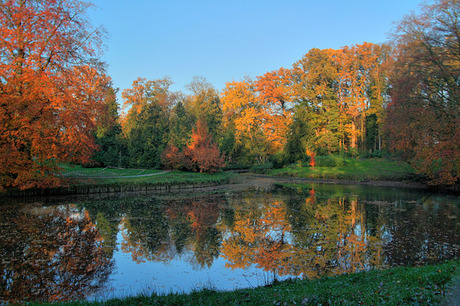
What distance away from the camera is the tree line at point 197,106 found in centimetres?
1557

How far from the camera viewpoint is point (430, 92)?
20812mm

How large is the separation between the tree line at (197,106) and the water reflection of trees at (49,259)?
18.7 feet

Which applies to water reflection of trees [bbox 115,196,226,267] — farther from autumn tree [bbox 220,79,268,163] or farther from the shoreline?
autumn tree [bbox 220,79,268,163]

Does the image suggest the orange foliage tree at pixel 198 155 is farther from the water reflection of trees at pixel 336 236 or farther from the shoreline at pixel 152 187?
the water reflection of trees at pixel 336 236

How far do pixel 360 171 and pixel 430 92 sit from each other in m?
10.4

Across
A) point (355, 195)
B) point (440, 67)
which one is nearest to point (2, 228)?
point (355, 195)

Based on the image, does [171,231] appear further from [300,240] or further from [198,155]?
[198,155]

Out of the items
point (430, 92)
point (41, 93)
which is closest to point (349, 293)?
point (41, 93)

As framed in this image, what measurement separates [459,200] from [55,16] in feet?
82.2

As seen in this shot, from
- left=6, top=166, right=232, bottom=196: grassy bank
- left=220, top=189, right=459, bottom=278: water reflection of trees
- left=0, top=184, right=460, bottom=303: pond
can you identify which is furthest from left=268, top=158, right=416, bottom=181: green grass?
left=6, top=166, right=232, bottom=196: grassy bank

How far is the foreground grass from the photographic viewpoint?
4.30 meters

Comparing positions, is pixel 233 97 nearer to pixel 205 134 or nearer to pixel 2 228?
pixel 205 134

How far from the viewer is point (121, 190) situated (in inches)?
807

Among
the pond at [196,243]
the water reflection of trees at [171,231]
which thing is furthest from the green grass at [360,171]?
the water reflection of trees at [171,231]
